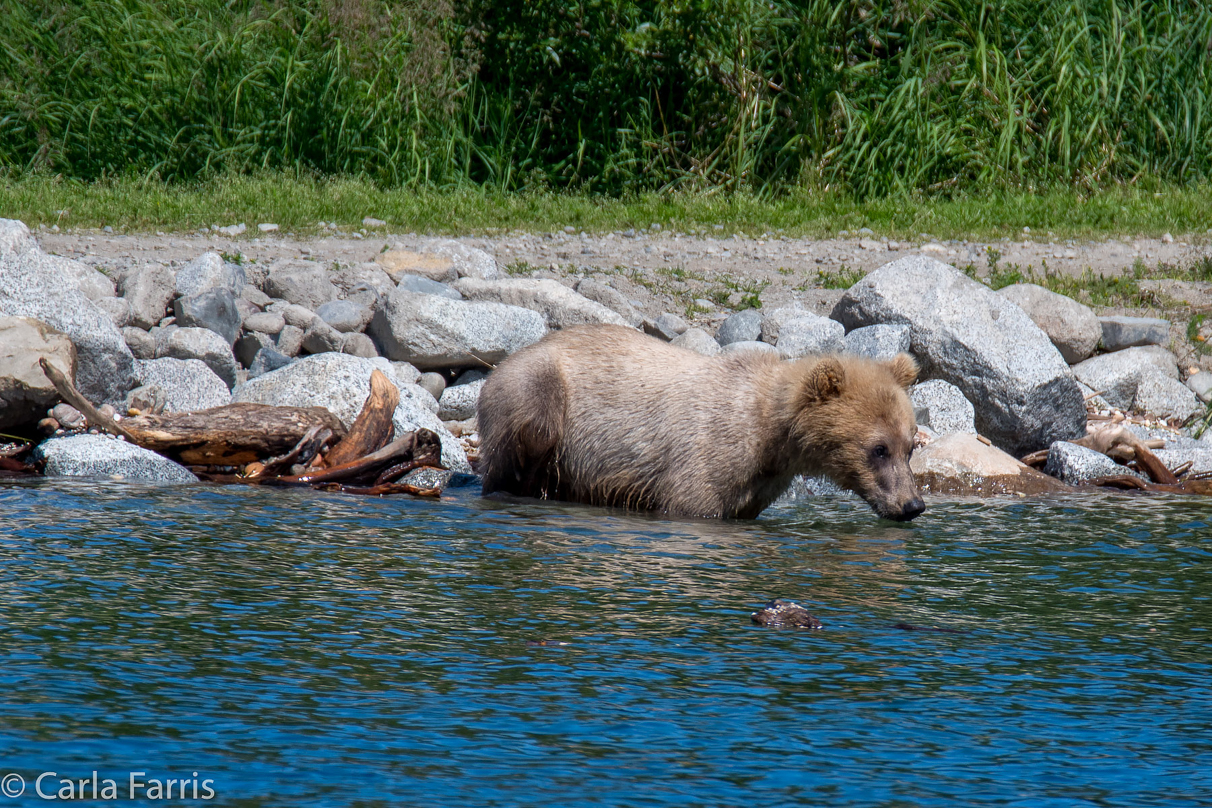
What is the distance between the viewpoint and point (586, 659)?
4.34m

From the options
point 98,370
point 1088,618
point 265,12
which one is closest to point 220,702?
point 1088,618

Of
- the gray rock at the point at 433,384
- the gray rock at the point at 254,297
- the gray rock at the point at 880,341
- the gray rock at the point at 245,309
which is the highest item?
the gray rock at the point at 880,341

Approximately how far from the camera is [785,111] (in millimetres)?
14750

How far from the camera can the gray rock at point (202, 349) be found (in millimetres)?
9023

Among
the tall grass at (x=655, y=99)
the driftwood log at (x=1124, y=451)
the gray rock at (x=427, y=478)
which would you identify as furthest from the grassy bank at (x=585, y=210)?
the gray rock at (x=427, y=478)

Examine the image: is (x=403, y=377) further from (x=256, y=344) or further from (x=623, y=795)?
(x=623, y=795)

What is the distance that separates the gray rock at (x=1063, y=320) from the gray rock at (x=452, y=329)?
3719mm

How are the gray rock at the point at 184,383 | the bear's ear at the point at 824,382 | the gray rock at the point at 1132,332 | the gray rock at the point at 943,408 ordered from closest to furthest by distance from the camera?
the bear's ear at the point at 824,382
the gray rock at the point at 184,383
the gray rock at the point at 943,408
the gray rock at the point at 1132,332

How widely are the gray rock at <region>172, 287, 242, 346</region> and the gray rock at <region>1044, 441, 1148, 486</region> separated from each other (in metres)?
5.44

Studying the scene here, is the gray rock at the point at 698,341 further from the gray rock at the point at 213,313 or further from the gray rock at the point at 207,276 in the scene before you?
the gray rock at the point at 207,276

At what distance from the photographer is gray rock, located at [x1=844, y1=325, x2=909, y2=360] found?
31.3 ft

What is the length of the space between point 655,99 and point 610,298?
4.85 m

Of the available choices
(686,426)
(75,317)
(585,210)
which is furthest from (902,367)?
(585,210)

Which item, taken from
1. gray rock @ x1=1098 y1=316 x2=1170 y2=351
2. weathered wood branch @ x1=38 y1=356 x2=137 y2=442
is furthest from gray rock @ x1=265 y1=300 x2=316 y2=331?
gray rock @ x1=1098 y1=316 x2=1170 y2=351
